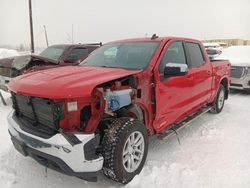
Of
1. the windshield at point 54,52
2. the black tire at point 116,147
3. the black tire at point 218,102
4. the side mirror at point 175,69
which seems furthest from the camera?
the windshield at point 54,52

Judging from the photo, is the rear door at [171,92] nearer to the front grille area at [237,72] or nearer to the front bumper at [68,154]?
the front bumper at [68,154]

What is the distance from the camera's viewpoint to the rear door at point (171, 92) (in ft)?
11.8

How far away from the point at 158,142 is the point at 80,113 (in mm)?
2060

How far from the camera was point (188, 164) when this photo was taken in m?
3.56

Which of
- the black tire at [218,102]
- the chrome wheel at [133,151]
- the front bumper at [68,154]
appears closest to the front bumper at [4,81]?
the front bumper at [68,154]

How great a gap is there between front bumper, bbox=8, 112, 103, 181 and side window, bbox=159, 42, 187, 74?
64.2 inches

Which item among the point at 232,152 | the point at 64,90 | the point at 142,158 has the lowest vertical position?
the point at 232,152

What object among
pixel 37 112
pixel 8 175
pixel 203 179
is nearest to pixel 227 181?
pixel 203 179

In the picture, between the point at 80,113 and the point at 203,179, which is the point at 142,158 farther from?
the point at 80,113

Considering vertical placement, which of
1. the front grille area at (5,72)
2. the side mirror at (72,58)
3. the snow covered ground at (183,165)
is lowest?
the snow covered ground at (183,165)

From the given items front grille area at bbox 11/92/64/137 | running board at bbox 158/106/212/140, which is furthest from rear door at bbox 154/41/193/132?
front grille area at bbox 11/92/64/137

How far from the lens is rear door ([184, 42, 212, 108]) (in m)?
4.58

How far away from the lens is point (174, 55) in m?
4.16

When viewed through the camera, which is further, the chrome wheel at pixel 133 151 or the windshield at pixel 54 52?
the windshield at pixel 54 52
